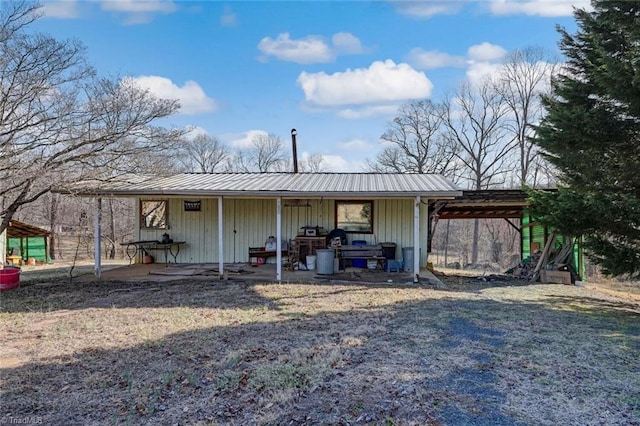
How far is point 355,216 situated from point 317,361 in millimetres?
7338

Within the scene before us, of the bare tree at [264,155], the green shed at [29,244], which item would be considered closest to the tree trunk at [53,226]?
the green shed at [29,244]

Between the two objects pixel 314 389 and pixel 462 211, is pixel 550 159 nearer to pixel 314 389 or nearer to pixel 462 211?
pixel 462 211

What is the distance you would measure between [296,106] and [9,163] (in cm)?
1307

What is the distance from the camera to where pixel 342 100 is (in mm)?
20172

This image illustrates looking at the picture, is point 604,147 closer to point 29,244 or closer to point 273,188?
point 273,188

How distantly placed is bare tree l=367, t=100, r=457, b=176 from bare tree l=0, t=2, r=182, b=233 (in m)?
21.0

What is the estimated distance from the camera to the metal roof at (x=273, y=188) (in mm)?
8539

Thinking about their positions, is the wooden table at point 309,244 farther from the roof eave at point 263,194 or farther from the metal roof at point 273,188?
the roof eave at point 263,194

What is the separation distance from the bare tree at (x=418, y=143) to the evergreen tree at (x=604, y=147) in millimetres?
19322

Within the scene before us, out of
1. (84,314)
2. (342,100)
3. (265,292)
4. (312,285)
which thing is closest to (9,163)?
(84,314)

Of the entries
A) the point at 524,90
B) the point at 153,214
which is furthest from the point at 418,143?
the point at 153,214

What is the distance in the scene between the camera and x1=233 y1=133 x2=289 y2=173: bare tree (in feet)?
109

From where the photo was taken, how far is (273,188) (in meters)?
9.20

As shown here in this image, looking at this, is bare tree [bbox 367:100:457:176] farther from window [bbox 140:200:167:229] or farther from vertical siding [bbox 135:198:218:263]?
window [bbox 140:200:167:229]
